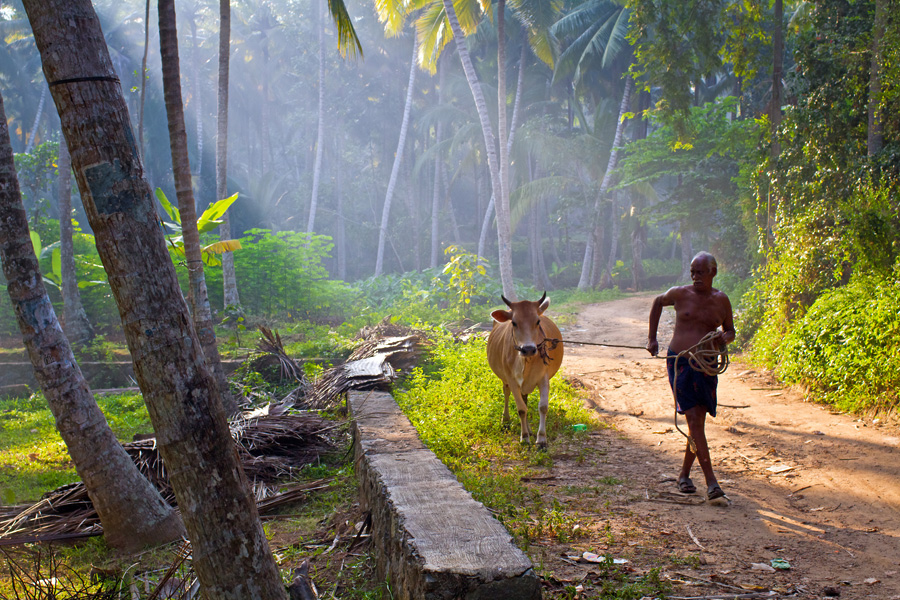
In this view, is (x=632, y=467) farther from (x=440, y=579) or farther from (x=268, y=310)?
(x=268, y=310)

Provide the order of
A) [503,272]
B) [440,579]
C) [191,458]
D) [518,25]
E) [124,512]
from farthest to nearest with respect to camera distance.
→ 1. [518,25]
2. [503,272]
3. [124,512]
4. [440,579]
5. [191,458]

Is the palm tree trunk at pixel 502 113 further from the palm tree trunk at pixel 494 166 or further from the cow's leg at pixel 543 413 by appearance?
the cow's leg at pixel 543 413

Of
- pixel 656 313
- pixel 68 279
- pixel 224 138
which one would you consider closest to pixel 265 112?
pixel 68 279

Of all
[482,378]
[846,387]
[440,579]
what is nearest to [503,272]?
[482,378]

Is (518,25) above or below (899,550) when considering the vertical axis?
above

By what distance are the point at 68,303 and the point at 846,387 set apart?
49.7 ft

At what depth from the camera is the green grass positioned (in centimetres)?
637

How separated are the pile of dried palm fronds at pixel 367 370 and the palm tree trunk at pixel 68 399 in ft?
11.9

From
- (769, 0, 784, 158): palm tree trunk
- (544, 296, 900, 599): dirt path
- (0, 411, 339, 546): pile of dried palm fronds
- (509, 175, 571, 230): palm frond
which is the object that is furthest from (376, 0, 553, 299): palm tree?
(0, 411, 339, 546): pile of dried palm fronds

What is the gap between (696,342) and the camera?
5133 millimetres

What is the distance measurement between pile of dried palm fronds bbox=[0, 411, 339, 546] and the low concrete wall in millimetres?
1119

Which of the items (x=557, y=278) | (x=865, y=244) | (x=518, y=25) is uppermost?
(x=518, y=25)

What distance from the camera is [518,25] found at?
27328 millimetres

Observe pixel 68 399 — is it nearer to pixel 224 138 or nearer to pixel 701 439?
pixel 701 439
